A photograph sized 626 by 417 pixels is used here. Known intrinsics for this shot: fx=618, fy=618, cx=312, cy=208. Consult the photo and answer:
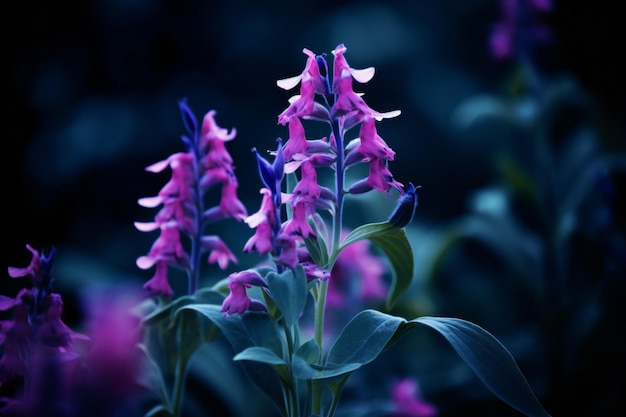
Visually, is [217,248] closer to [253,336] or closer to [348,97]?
[253,336]

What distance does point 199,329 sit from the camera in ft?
2.65

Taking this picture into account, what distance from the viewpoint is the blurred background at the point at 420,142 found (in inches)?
58.9

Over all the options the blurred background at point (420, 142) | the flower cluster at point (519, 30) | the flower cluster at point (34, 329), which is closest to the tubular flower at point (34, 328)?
the flower cluster at point (34, 329)

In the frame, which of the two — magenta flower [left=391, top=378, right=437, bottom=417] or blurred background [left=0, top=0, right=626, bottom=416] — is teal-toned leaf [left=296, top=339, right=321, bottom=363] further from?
blurred background [left=0, top=0, right=626, bottom=416]

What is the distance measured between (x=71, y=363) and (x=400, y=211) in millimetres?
389

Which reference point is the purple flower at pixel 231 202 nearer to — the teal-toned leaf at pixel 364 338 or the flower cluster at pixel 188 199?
the flower cluster at pixel 188 199

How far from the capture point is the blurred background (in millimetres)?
1497

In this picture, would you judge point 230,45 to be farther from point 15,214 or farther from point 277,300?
point 277,300

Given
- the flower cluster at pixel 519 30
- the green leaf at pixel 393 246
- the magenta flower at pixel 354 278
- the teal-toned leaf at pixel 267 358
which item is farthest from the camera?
the flower cluster at pixel 519 30

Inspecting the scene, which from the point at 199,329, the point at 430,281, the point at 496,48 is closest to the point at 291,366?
the point at 199,329

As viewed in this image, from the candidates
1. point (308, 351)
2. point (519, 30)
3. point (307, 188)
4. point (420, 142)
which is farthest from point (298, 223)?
point (420, 142)

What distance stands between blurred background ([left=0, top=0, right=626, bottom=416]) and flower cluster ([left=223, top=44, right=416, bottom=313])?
0.81 metres

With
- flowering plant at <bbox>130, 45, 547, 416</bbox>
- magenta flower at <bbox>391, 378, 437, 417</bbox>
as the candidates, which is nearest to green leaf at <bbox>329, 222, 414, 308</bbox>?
flowering plant at <bbox>130, 45, 547, 416</bbox>

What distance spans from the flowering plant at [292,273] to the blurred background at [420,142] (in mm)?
770
